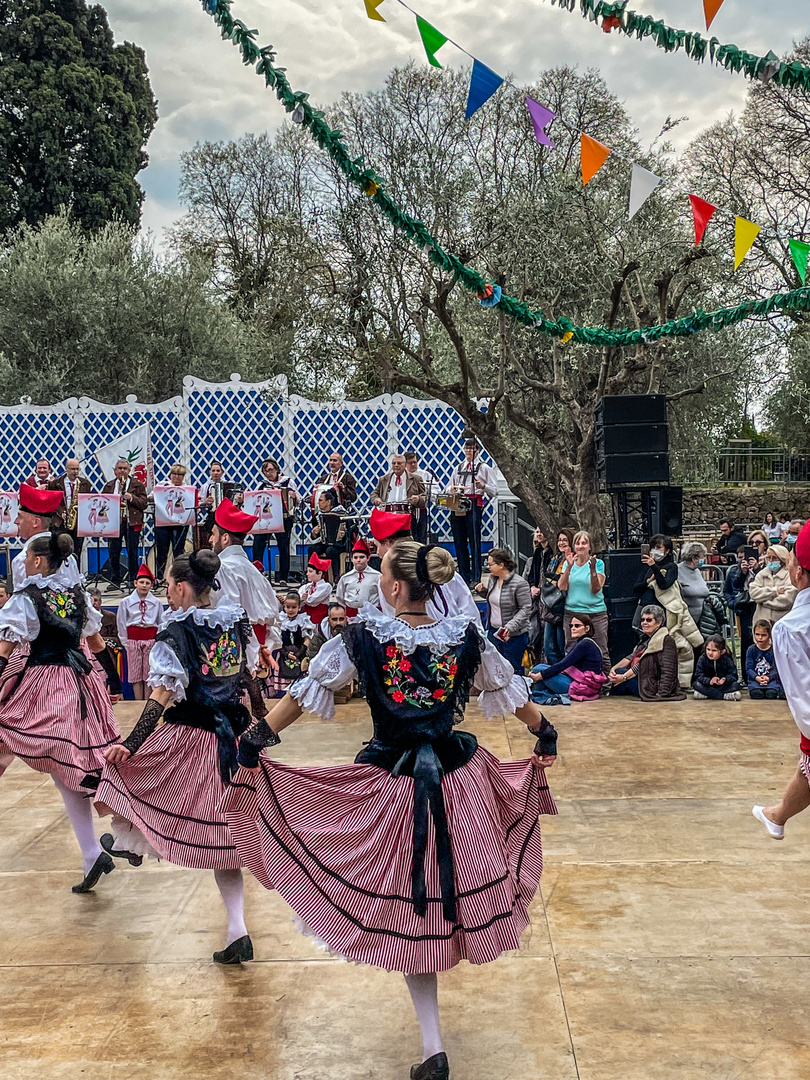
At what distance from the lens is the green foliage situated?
23.2m

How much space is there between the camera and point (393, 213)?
6355 millimetres

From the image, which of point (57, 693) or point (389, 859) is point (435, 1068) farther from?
point (57, 693)

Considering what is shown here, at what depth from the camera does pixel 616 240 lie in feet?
45.9

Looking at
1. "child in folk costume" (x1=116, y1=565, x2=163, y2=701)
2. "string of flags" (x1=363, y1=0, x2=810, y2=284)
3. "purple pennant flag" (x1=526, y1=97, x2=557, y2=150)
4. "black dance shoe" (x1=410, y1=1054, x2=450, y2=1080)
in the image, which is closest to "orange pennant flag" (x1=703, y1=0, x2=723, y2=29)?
"string of flags" (x1=363, y1=0, x2=810, y2=284)

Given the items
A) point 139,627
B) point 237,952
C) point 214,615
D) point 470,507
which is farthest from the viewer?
point 470,507

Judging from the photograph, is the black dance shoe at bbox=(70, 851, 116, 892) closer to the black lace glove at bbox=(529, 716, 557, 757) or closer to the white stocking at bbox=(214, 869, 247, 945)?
the white stocking at bbox=(214, 869, 247, 945)

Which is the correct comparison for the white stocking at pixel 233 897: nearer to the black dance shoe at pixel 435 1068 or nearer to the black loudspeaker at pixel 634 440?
the black dance shoe at pixel 435 1068

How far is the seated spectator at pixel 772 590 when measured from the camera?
8.78m

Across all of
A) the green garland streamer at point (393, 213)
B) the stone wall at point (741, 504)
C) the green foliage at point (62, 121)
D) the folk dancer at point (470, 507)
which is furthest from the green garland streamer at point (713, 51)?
the green foliage at point (62, 121)

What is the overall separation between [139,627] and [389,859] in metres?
6.53

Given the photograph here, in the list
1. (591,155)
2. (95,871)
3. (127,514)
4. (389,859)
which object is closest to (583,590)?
(591,155)

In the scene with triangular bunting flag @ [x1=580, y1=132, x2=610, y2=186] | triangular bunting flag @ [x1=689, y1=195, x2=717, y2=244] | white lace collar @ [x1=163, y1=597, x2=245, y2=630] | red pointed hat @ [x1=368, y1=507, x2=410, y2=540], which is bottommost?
white lace collar @ [x1=163, y1=597, x2=245, y2=630]

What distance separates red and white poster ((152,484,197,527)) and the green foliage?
42.5 feet

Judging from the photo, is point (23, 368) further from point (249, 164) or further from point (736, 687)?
point (736, 687)
